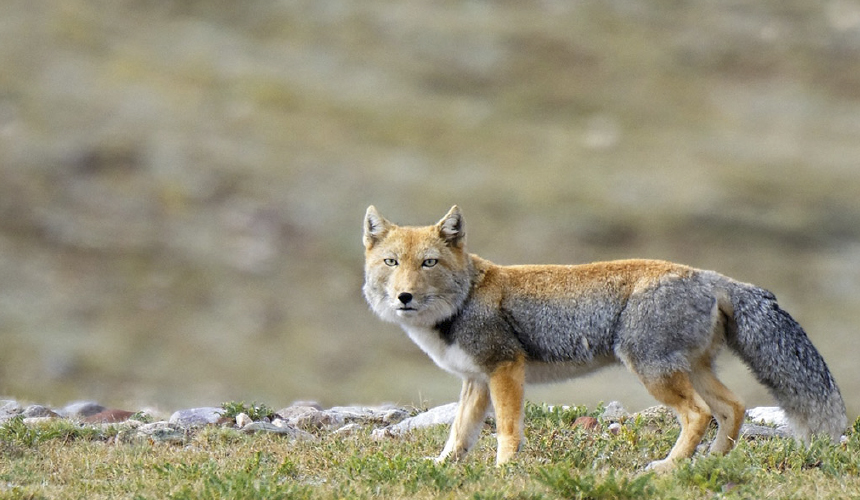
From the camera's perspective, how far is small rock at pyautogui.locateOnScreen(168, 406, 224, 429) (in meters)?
12.3

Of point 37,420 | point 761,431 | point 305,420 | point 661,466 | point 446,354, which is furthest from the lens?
point 305,420

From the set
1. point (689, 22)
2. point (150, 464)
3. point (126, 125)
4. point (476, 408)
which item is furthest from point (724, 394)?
point (689, 22)

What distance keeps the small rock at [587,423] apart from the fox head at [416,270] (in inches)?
79.8

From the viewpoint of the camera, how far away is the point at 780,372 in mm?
10258

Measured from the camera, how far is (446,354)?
10.8 metres

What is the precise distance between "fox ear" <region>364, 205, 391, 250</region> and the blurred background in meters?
24.4

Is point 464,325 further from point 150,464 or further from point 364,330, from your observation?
point 364,330

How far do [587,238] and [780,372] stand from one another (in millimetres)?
51779

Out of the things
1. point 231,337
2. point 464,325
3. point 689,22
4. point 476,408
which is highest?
point 689,22

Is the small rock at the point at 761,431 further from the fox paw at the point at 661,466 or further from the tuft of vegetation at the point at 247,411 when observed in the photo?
the tuft of vegetation at the point at 247,411

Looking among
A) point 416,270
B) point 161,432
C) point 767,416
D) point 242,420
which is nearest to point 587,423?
point 767,416

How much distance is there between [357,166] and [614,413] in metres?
53.7

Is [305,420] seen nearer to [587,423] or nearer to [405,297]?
[405,297]

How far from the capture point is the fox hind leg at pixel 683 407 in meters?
9.95
